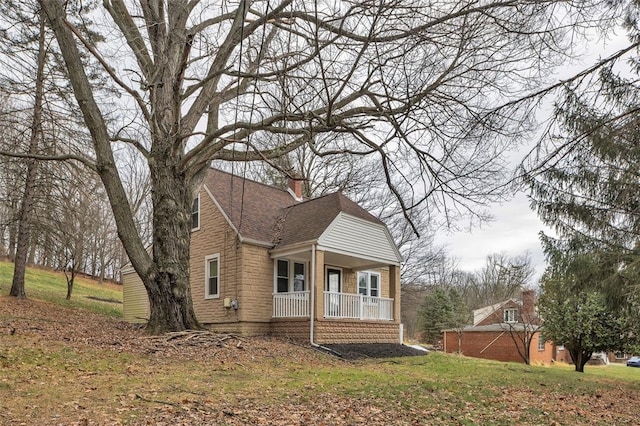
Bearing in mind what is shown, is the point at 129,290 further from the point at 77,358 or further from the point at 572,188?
the point at 572,188

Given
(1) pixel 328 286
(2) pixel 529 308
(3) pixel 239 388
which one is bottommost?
(3) pixel 239 388

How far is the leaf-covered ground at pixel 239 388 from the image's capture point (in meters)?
5.42

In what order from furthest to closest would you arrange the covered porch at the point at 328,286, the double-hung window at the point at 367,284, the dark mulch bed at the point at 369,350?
the double-hung window at the point at 367,284 → the covered porch at the point at 328,286 → the dark mulch bed at the point at 369,350

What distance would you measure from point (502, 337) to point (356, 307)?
1995 centimetres

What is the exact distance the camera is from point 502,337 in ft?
105

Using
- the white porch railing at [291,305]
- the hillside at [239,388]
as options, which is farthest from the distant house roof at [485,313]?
the white porch railing at [291,305]

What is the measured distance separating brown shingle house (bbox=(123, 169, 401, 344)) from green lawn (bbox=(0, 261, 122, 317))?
7.87m

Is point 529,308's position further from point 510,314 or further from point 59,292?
point 59,292

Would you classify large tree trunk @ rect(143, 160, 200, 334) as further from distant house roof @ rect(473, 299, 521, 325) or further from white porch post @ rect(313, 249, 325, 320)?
distant house roof @ rect(473, 299, 521, 325)

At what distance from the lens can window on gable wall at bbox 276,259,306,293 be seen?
16578 mm

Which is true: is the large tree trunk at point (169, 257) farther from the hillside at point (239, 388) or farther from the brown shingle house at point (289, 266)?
the brown shingle house at point (289, 266)

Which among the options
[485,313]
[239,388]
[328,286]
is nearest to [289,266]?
[328,286]

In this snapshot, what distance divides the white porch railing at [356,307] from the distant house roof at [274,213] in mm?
2229

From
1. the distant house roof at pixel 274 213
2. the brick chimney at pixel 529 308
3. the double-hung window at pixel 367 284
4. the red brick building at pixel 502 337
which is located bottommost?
the red brick building at pixel 502 337
